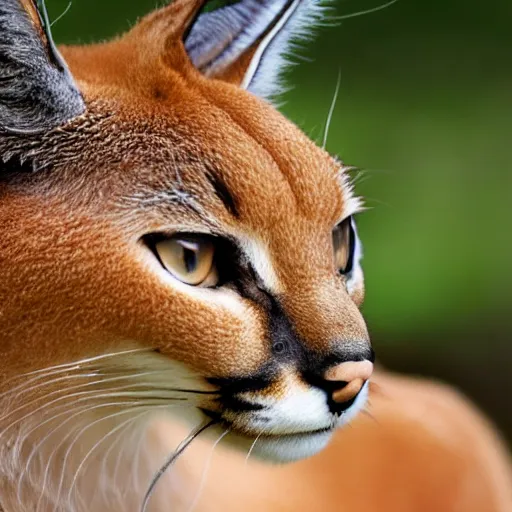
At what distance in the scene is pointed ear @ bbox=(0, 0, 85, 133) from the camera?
853 millimetres

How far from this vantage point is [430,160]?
3.29 meters

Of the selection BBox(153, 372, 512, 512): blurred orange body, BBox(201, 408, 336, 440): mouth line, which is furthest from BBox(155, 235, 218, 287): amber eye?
BBox(153, 372, 512, 512): blurred orange body

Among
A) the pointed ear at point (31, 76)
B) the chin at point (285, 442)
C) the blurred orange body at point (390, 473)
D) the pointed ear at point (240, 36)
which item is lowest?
the blurred orange body at point (390, 473)

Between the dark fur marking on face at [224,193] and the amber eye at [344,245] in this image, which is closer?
the dark fur marking on face at [224,193]

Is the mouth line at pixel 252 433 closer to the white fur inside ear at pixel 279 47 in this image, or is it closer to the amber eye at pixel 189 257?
the amber eye at pixel 189 257

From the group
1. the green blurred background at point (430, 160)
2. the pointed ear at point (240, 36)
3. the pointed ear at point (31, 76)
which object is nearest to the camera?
the pointed ear at point (31, 76)

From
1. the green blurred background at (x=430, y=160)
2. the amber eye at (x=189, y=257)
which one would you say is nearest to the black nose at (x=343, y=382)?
the amber eye at (x=189, y=257)

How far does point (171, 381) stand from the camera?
3.00ft

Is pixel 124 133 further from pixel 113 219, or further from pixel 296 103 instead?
pixel 296 103

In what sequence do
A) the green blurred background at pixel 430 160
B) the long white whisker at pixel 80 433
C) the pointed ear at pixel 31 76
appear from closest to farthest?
the pointed ear at pixel 31 76
the long white whisker at pixel 80 433
the green blurred background at pixel 430 160

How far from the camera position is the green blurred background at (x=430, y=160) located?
2.85 m

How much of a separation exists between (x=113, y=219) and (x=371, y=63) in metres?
2.64

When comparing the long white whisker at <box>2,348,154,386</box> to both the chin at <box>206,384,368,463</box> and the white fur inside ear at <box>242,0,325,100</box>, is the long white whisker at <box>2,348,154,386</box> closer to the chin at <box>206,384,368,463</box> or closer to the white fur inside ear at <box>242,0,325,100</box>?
the chin at <box>206,384,368,463</box>

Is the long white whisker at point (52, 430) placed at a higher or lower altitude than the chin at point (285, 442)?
lower
